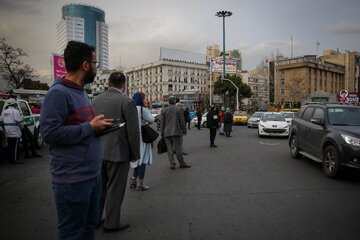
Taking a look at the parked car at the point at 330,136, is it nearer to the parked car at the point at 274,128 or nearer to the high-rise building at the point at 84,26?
the parked car at the point at 274,128

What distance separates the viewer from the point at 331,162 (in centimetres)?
616

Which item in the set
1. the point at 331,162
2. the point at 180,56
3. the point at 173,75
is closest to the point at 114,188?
the point at 331,162

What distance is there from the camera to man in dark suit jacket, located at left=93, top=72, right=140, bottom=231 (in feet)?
Result: 10.7

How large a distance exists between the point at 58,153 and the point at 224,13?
4611 cm

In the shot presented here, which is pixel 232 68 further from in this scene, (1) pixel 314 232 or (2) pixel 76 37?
(2) pixel 76 37

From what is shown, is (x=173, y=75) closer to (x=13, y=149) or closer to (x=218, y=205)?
(x=13, y=149)

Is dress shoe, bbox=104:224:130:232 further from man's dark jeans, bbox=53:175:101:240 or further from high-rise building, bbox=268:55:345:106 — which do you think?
high-rise building, bbox=268:55:345:106

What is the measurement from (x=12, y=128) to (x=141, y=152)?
17.3 feet

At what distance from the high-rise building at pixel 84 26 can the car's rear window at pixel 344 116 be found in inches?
6625

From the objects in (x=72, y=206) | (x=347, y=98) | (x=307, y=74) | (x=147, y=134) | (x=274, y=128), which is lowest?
(x=274, y=128)

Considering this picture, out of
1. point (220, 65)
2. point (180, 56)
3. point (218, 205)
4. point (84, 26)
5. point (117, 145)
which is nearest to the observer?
point (117, 145)

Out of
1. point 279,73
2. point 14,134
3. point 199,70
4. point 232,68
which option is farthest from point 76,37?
point 14,134

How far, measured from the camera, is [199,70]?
10056cm

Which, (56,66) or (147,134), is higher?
(56,66)
